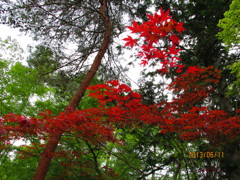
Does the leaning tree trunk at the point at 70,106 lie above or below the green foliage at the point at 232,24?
below

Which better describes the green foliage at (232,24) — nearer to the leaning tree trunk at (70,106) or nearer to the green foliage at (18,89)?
the leaning tree trunk at (70,106)

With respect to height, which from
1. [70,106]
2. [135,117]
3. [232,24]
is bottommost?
[135,117]

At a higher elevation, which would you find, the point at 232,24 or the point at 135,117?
the point at 232,24

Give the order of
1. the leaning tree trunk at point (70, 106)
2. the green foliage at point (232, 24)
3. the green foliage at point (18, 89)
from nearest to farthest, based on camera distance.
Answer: the green foliage at point (232, 24) → the leaning tree trunk at point (70, 106) → the green foliage at point (18, 89)

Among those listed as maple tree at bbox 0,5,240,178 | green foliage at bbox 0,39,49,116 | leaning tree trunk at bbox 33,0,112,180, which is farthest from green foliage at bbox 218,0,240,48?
green foliage at bbox 0,39,49,116

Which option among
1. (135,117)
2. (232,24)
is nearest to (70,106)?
(135,117)

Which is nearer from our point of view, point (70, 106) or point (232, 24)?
point (232, 24)

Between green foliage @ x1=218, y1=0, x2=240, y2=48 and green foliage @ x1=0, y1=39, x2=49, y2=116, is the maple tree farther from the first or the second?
green foliage @ x1=0, y1=39, x2=49, y2=116

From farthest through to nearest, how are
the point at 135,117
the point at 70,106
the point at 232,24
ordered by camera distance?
the point at 70,106 < the point at 232,24 < the point at 135,117

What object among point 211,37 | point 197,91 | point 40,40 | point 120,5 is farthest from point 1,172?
point 211,37

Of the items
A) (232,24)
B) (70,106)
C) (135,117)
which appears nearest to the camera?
(135,117)

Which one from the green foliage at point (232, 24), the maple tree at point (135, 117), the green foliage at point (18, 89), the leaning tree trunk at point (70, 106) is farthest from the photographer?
the green foliage at point (18, 89)

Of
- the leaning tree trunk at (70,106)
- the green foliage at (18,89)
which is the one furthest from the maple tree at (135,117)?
the green foliage at (18,89)

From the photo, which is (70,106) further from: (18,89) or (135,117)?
(18,89)
